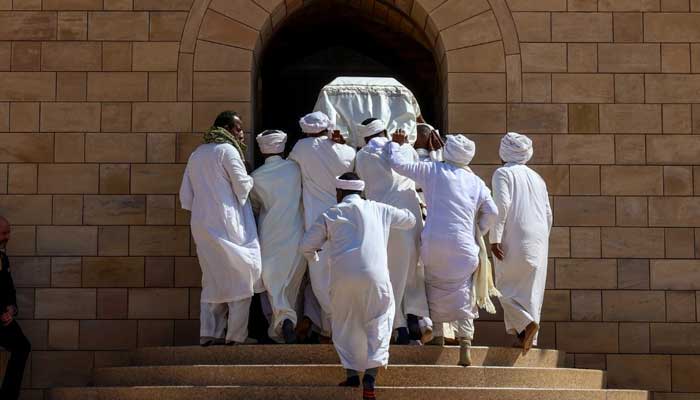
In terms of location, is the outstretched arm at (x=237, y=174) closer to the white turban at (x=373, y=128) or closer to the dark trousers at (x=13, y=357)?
the white turban at (x=373, y=128)

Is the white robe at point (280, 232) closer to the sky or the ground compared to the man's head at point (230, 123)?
closer to the ground

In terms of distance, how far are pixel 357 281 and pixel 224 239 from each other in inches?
75.5

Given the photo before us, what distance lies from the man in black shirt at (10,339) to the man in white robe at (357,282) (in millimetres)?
3639

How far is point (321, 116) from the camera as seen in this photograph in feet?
46.4

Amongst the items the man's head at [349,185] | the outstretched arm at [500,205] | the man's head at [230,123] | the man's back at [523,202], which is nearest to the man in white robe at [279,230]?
the man's head at [230,123]

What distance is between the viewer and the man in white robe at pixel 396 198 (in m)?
13.3

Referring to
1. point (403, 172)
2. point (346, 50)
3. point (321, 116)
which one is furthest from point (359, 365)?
point (346, 50)

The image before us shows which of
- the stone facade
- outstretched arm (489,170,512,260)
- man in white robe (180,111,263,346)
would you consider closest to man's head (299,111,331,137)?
man in white robe (180,111,263,346)

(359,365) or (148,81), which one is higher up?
(148,81)

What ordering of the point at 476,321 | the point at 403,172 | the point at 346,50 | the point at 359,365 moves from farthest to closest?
the point at 346,50 → the point at 476,321 → the point at 403,172 → the point at 359,365

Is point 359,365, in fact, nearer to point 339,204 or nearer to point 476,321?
point 339,204

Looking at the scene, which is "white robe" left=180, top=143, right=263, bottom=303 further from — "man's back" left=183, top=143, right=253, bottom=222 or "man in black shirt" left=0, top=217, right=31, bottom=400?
"man in black shirt" left=0, top=217, right=31, bottom=400

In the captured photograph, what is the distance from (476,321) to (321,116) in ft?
8.54

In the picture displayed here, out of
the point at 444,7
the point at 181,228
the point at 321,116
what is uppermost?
the point at 444,7
